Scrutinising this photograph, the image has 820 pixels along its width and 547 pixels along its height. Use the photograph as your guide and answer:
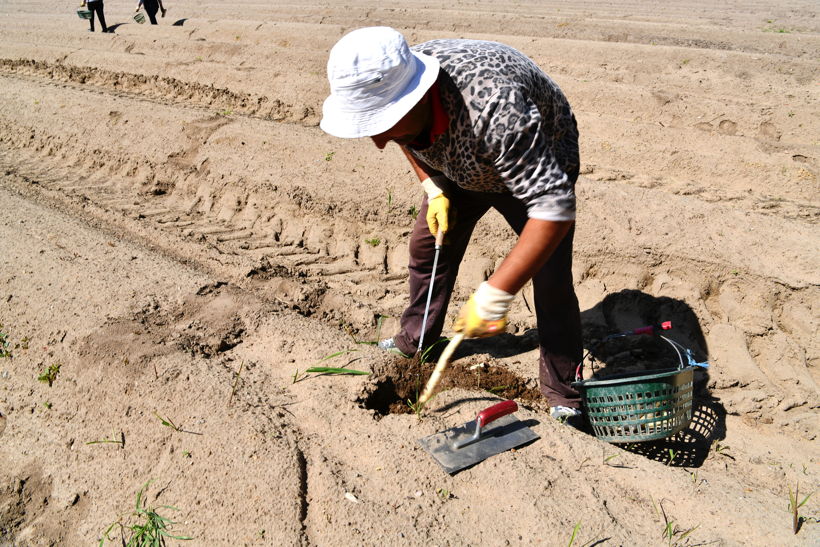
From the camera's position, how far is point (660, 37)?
29.5 ft

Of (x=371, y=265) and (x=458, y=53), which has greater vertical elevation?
(x=458, y=53)

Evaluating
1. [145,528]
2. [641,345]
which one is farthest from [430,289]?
[145,528]

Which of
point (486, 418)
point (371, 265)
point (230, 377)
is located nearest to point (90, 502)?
point (230, 377)

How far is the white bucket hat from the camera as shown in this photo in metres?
1.84

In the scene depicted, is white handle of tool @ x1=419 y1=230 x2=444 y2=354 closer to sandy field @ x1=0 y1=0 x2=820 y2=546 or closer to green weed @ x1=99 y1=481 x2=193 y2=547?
sandy field @ x1=0 y1=0 x2=820 y2=546

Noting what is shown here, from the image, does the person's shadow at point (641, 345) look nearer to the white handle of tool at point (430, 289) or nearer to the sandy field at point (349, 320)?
the sandy field at point (349, 320)

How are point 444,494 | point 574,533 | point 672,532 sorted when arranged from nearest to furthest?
point 574,533 → point 672,532 → point 444,494

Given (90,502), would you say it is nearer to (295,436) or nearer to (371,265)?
(295,436)

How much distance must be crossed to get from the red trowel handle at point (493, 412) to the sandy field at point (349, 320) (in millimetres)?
166

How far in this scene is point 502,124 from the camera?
6.12 ft

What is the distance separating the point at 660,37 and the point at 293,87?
556 cm

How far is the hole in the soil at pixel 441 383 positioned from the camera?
107 inches

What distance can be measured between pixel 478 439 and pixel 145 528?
1210mm

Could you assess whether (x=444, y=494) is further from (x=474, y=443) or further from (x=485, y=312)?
(x=485, y=312)
